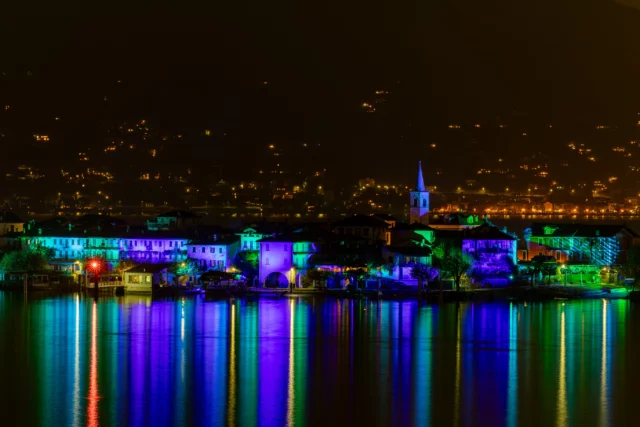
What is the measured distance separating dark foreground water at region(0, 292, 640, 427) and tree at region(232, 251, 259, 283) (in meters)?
3.70

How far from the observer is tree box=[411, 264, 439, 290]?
2611 centimetres

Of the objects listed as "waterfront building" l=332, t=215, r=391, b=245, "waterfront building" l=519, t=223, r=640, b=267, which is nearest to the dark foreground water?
"waterfront building" l=519, t=223, r=640, b=267

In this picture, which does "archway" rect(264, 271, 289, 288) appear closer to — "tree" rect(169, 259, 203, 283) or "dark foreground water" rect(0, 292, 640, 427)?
"tree" rect(169, 259, 203, 283)

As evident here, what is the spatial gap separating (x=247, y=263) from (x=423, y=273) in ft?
13.8

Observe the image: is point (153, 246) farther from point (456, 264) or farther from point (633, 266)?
point (633, 266)

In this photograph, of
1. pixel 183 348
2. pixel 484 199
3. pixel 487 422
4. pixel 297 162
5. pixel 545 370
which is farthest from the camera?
pixel 297 162

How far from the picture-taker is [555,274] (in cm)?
2822

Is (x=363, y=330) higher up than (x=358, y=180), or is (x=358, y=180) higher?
(x=358, y=180)

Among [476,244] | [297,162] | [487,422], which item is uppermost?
[297,162]

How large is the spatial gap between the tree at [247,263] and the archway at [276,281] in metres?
0.43

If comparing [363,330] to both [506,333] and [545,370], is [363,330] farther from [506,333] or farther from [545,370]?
[545,370]

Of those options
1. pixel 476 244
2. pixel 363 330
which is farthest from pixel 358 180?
pixel 363 330

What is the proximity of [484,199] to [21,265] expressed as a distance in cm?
4634

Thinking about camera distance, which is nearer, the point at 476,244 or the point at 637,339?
the point at 637,339
